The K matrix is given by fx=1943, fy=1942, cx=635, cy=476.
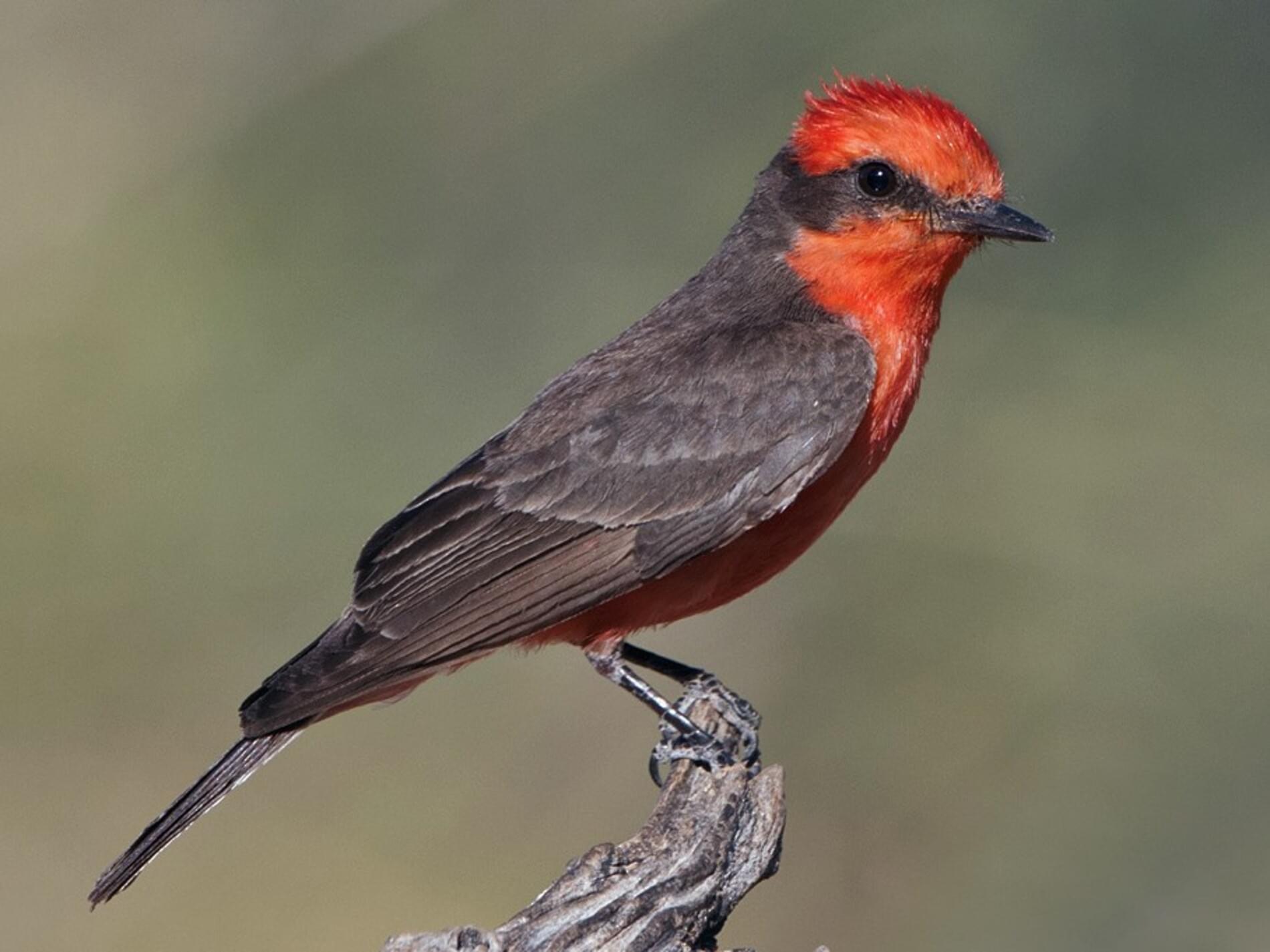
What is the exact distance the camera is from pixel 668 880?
4.25m

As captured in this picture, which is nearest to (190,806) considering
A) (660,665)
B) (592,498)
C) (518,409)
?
(592,498)

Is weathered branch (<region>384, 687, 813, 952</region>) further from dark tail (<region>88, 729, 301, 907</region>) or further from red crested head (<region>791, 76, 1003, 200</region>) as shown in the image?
red crested head (<region>791, 76, 1003, 200</region>)

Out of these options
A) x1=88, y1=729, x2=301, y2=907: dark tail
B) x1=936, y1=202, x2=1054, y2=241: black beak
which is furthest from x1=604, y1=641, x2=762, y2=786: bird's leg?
x1=936, y1=202, x2=1054, y2=241: black beak

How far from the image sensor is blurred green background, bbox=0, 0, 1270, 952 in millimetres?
6859

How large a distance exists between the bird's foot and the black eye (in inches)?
57.3

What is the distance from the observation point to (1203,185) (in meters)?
8.00

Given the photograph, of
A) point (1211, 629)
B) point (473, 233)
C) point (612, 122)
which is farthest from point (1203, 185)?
point (473, 233)

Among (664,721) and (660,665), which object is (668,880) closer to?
(664,721)

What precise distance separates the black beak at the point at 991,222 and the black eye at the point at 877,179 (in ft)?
0.56

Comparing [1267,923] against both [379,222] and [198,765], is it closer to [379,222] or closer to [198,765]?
[198,765]

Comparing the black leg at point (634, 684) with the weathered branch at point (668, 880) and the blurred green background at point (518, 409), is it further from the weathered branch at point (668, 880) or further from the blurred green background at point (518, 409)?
the blurred green background at point (518, 409)

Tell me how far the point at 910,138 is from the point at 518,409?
8.74ft

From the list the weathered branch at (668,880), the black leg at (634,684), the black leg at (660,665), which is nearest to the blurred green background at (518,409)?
the black leg at (660,665)

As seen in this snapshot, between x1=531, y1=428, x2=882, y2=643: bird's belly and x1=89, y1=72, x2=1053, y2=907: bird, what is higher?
x1=89, y1=72, x2=1053, y2=907: bird
